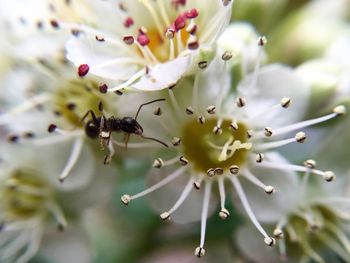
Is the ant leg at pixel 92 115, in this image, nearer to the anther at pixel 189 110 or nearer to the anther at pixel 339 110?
the anther at pixel 189 110

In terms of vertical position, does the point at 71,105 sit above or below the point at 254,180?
above

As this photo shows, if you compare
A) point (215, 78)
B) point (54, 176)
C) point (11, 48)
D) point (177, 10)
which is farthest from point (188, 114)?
point (11, 48)

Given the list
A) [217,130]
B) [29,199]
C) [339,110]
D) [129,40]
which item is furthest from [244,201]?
[29,199]

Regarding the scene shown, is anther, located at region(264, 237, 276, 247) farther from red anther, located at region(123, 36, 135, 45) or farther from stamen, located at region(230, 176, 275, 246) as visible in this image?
red anther, located at region(123, 36, 135, 45)

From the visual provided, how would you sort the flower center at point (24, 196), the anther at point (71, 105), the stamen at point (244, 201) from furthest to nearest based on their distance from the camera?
the flower center at point (24, 196)
the anther at point (71, 105)
the stamen at point (244, 201)

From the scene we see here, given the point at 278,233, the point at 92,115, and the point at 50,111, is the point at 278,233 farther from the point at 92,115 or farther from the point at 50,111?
the point at 50,111

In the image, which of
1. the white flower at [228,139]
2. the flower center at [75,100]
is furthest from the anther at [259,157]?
the flower center at [75,100]

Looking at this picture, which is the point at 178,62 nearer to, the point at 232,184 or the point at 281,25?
the point at 232,184
